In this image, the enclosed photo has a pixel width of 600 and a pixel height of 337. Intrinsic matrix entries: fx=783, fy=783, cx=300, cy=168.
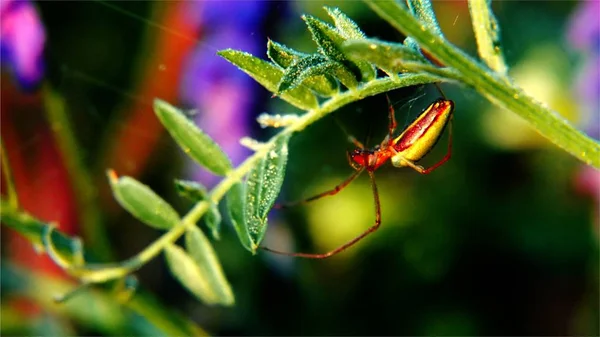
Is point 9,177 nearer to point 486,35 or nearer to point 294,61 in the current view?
point 294,61

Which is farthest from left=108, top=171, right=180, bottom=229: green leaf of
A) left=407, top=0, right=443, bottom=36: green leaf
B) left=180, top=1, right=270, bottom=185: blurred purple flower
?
left=180, top=1, right=270, bottom=185: blurred purple flower

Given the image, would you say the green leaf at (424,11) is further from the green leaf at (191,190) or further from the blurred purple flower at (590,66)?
the blurred purple flower at (590,66)

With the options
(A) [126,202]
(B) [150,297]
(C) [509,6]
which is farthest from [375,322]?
(A) [126,202]

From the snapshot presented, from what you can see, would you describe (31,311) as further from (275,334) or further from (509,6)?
(509,6)

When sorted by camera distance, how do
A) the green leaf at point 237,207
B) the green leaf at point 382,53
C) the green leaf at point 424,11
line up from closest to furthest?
1. the green leaf at point 382,53
2. the green leaf at point 424,11
3. the green leaf at point 237,207

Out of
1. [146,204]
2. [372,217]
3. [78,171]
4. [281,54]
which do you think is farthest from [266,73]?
[372,217]

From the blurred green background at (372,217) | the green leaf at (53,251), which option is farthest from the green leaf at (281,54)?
the blurred green background at (372,217)
